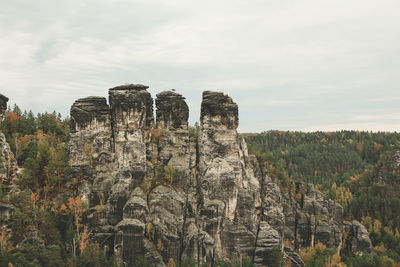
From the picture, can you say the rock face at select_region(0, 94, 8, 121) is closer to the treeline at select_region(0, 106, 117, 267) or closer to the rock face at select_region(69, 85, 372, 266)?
the treeline at select_region(0, 106, 117, 267)

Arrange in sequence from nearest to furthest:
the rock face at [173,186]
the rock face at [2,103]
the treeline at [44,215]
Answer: the treeline at [44,215] < the rock face at [173,186] < the rock face at [2,103]

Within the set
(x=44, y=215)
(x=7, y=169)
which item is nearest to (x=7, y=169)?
(x=7, y=169)

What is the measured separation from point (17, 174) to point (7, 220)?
11.1 meters

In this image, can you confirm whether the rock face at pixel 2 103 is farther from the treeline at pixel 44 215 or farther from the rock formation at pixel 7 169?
the rock formation at pixel 7 169

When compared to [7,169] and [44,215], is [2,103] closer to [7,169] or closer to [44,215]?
[7,169]

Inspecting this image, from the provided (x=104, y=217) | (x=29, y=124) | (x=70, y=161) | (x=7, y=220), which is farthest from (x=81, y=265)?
(x=29, y=124)

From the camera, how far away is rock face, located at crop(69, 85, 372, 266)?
55.2 m

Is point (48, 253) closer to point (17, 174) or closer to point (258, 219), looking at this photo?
point (17, 174)

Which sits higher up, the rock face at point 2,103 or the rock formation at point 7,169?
the rock face at point 2,103

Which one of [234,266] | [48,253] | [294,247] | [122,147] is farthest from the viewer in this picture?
[294,247]

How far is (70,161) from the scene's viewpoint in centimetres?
6469

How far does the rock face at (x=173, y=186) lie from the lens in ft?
181

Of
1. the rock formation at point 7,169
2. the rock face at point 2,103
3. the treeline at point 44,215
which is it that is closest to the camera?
the treeline at point 44,215

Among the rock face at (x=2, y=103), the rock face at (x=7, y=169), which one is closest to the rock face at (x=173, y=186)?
the rock face at (x=7, y=169)
